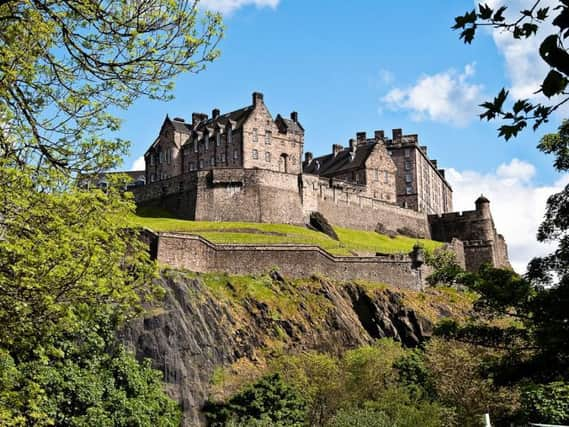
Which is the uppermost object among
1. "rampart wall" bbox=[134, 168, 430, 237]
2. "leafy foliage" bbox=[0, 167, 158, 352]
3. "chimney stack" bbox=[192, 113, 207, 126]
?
"chimney stack" bbox=[192, 113, 207, 126]

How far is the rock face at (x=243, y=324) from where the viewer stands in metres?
45.7

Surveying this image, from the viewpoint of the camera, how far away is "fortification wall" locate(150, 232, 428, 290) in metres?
53.3

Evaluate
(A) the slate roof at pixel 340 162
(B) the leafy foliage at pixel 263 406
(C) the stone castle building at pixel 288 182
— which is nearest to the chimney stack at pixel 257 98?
(C) the stone castle building at pixel 288 182

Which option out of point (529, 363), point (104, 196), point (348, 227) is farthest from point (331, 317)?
point (104, 196)

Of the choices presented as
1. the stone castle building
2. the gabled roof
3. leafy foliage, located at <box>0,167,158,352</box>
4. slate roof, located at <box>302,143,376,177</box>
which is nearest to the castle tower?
the stone castle building

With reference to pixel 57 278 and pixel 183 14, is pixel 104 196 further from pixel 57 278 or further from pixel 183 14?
pixel 183 14

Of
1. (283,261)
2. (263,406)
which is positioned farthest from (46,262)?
(283,261)

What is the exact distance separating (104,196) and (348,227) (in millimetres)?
65947

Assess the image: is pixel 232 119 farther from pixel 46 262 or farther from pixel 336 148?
pixel 46 262

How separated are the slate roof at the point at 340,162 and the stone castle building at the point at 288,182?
0.18 metres

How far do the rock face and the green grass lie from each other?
20.0 feet

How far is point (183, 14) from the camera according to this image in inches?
523

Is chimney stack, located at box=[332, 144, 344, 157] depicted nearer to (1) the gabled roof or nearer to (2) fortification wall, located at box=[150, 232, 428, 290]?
(1) the gabled roof

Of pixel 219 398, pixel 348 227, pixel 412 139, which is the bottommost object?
pixel 219 398
